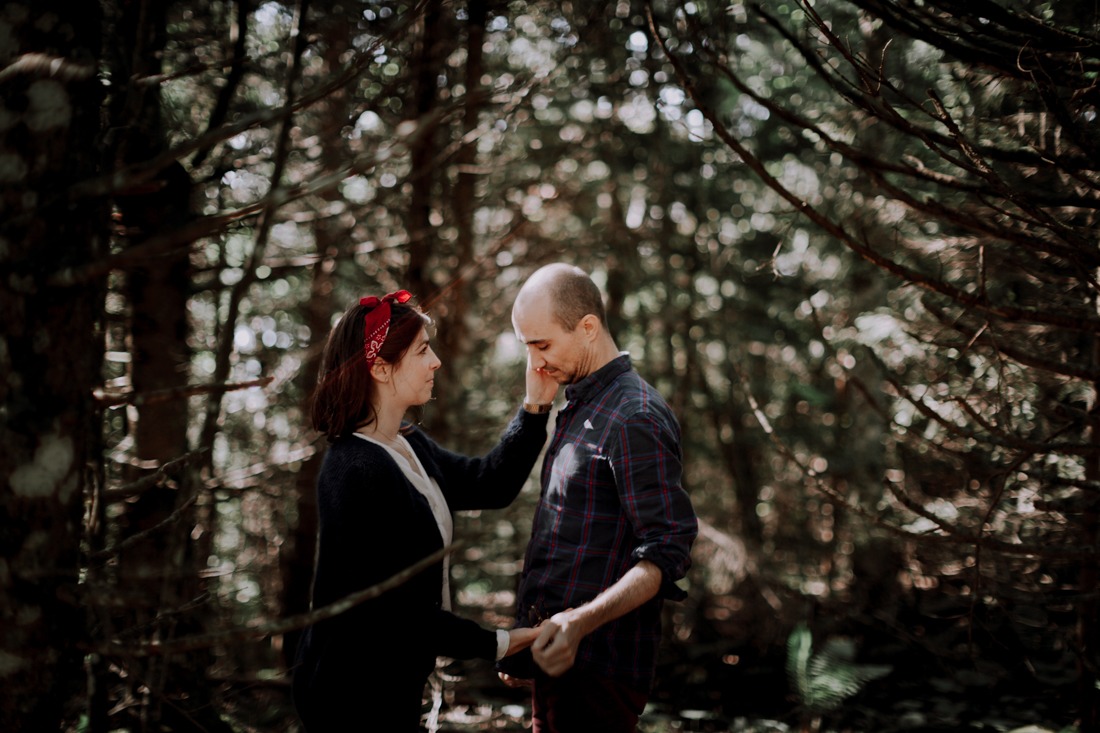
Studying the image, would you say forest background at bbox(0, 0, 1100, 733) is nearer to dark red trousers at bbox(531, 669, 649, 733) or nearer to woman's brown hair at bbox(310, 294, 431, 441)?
woman's brown hair at bbox(310, 294, 431, 441)

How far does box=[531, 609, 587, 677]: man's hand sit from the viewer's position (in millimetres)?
2420

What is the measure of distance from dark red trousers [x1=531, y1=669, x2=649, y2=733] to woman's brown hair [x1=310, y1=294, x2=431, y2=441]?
1.25m

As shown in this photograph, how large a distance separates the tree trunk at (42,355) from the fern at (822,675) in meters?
4.96

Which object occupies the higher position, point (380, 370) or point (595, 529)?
point (380, 370)

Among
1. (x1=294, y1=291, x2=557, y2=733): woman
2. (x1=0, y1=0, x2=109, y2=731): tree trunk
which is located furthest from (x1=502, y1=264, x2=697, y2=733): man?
(x1=0, y1=0, x2=109, y2=731): tree trunk

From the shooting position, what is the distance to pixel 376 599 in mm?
2443

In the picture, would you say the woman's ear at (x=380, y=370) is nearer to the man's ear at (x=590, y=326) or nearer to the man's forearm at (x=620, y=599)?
the man's ear at (x=590, y=326)

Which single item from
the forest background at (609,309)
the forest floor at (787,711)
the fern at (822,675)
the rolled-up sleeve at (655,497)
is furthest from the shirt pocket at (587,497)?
the fern at (822,675)

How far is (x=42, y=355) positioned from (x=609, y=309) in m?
8.01

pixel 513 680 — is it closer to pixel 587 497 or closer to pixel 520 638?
pixel 520 638

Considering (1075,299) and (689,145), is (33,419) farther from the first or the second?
(689,145)

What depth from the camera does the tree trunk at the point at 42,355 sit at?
1554 mm

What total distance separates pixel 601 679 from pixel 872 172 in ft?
6.65

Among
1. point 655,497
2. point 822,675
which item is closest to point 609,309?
point 822,675
